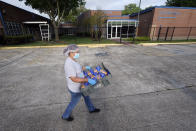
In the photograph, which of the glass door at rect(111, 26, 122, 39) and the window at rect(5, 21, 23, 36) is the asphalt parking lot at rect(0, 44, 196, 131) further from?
the glass door at rect(111, 26, 122, 39)

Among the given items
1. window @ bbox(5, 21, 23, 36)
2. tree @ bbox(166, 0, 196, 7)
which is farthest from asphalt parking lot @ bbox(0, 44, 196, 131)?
tree @ bbox(166, 0, 196, 7)

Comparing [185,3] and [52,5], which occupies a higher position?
[185,3]

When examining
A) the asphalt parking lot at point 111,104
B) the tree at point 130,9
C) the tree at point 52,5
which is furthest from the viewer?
the tree at point 130,9

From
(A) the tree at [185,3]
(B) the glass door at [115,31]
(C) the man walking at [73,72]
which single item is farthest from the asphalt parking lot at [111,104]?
(A) the tree at [185,3]

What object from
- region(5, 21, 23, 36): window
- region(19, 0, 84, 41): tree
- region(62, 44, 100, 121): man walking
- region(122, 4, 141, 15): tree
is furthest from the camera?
region(122, 4, 141, 15): tree

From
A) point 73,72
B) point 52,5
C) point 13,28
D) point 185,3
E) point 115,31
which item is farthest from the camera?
point 185,3

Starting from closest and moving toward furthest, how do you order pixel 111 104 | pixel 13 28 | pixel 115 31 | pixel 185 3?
pixel 111 104 → pixel 13 28 → pixel 115 31 → pixel 185 3

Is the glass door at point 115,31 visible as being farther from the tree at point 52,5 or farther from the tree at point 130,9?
the tree at point 130,9

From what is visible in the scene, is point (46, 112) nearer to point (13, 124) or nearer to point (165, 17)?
point (13, 124)

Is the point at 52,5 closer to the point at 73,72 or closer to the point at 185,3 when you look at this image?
the point at 73,72

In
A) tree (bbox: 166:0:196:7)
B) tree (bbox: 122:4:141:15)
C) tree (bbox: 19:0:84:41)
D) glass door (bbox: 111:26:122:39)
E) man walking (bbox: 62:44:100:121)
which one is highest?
tree (bbox: 122:4:141:15)

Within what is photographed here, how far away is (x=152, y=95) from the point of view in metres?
3.12

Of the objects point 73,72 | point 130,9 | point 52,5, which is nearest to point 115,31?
point 52,5

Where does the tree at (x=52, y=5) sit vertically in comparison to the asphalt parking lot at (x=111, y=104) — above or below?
above
